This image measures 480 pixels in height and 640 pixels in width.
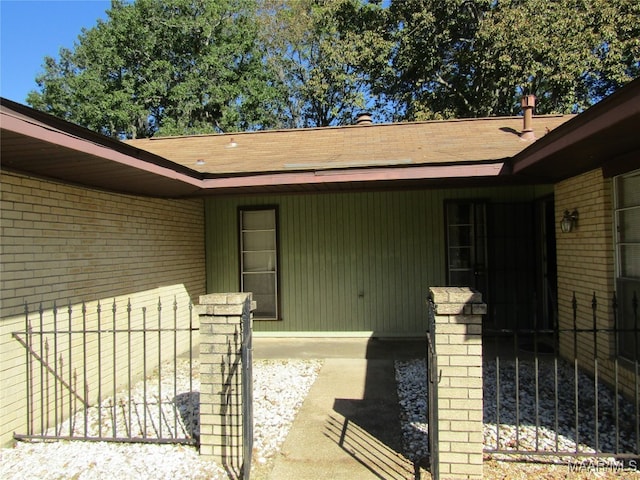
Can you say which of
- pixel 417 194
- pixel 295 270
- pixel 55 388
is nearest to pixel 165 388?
pixel 55 388

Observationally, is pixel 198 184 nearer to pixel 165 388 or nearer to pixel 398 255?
pixel 165 388

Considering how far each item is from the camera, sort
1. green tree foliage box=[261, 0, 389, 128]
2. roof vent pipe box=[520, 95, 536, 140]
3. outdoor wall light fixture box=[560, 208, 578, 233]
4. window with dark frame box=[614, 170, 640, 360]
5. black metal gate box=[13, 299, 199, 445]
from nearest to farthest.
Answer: black metal gate box=[13, 299, 199, 445] → window with dark frame box=[614, 170, 640, 360] → outdoor wall light fixture box=[560, 208, 578, 233] → roof vent pipe box=[520, 95, 536, 140] → green tree foliage box=[261, 0, 389, 128]

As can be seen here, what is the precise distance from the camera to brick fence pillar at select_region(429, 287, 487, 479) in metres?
3.02

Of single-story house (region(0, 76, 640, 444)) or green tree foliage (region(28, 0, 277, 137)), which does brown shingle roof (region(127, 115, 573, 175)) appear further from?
green tree foliage (region(28, 0, 277, 137))

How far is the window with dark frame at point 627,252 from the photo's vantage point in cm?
431

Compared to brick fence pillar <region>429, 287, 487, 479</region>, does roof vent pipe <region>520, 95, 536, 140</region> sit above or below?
above

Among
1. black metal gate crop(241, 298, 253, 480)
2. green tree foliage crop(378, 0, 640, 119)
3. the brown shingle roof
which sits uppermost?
green tree foliage crop(378, 0, 640, 119)

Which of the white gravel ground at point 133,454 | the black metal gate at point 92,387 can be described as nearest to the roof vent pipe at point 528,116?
the white gravel ground at point 133,454

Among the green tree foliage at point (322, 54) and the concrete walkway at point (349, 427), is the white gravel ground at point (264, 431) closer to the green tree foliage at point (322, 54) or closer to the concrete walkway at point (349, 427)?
the concrete walkway at point (349, 427)

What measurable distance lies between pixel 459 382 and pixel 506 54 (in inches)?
587

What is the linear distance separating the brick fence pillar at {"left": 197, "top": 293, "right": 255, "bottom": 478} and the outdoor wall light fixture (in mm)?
4403

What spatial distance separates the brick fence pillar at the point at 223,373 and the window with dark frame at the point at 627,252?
3.83 metres

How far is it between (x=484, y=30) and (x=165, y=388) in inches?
599

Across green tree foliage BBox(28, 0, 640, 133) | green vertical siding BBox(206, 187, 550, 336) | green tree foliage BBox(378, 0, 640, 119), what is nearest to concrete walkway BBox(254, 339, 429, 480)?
green vertical siding BBox(206, 187, 550, 336)
